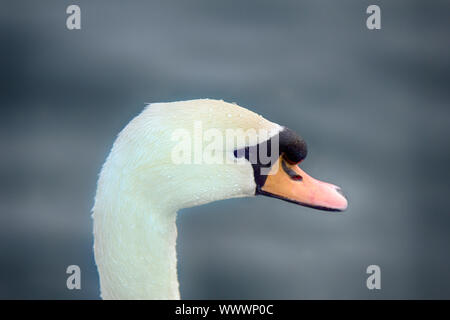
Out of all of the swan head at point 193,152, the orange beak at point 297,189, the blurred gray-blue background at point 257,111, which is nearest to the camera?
the swan head at point 193,152

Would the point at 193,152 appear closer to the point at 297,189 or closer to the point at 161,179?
the point at 161,179

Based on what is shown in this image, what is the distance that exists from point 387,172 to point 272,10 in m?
0.91

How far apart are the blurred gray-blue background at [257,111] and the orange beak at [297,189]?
1.08 m

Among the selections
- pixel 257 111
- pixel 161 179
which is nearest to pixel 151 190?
pixel 161 179

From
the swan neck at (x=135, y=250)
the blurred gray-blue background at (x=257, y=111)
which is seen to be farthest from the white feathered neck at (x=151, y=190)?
the blurred gray-blue background at (x=257, y=111)

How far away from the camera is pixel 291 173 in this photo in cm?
148

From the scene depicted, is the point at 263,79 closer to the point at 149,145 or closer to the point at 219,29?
the point at 219,29

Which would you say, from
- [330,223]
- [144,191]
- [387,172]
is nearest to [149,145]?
[144,191]

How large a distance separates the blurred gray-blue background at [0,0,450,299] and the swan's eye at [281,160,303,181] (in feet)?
3.59

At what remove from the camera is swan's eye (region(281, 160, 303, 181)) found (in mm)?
1470

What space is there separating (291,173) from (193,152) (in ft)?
0.86

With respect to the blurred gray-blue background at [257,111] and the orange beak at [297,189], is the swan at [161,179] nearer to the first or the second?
the orange beak at [297,189]

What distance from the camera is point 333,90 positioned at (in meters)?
3.05

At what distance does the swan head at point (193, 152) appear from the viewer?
4.27ft
